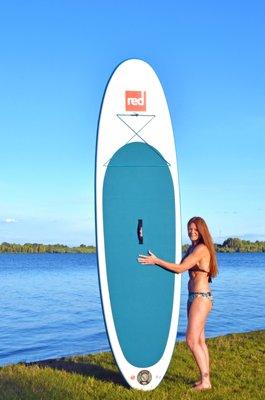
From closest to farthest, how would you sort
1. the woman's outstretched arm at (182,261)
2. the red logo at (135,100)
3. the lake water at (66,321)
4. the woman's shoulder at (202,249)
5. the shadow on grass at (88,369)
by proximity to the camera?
the woman's outstretched arm at (182,261) → the woman's shoulder at (202,249) → the shadow on grass at (88,369) → the red logo at (135,100) → the lake water at (66,321)

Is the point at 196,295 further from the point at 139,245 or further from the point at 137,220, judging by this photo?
the point at 137,220

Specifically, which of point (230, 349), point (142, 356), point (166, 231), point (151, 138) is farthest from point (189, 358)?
point (151, 138)

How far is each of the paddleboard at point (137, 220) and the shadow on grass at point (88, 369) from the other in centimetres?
35

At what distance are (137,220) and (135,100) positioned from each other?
1.37m

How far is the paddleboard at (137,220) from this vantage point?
21.4ft

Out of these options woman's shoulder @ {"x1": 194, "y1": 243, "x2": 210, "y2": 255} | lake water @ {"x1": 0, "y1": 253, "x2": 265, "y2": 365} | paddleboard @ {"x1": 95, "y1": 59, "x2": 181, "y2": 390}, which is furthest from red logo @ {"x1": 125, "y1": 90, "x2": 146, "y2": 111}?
lake water @ {"x1": 0, "y1": 253, "x2": 265, "y2": 365}

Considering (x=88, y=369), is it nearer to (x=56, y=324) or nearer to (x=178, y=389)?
(x=178, y=389)

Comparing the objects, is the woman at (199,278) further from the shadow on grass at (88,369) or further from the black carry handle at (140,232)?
the shadow on grass at (88,369)

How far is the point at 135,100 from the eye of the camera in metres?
6.94

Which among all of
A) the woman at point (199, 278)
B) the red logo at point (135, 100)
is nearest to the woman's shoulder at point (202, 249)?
the woman at point (199, 278)

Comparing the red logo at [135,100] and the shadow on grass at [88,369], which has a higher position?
the red logo at [135,100]

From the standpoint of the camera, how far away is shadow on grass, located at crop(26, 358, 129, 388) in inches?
264

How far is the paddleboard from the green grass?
→ 1.13 ft

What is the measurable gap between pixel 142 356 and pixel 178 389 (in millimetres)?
573
